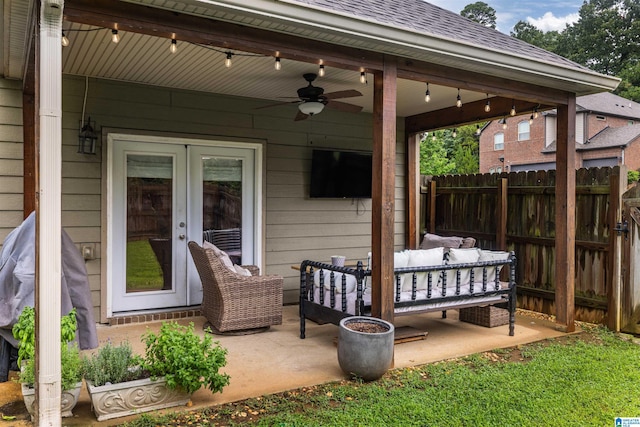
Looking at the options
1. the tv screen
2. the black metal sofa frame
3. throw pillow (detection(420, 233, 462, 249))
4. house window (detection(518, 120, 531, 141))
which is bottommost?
the black metal sofa frame

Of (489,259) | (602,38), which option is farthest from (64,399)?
(602,38)

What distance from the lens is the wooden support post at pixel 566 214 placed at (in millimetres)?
4746

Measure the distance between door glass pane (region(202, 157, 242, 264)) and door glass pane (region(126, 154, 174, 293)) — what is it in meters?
0.42

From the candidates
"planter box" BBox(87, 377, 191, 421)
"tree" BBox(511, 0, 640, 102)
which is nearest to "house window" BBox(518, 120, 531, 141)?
"tree" BBox(511, 0, 640, 102)

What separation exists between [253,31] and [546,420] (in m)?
3.11

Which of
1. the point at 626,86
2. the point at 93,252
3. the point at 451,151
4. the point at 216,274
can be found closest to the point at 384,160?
the point at 216,274

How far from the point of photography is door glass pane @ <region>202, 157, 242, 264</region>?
5.49 m

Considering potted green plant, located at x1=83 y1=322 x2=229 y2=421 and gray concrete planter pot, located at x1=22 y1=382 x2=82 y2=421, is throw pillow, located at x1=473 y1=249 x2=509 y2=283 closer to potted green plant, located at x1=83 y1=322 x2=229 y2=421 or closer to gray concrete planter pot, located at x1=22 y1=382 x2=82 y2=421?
potted green plant, located at x1=83 y1=322 x2=229 y2=421

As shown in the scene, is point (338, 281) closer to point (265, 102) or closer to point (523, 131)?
point (265, 102)

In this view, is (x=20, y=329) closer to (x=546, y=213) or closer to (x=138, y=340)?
(x=138, y=340)

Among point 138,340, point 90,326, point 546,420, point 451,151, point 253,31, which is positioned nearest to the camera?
point 546,420

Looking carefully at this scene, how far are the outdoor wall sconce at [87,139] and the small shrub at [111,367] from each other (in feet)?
8.36

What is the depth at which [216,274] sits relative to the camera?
440 centimetres

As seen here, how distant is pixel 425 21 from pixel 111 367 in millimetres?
3761
